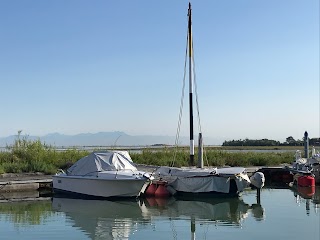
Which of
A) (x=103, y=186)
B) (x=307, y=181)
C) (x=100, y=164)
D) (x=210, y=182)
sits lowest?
(x=307, y=181)

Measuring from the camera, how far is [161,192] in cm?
2198

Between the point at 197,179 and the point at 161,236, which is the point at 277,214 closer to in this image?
the point at 197,179

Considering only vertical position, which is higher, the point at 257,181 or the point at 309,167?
the point at 309,167

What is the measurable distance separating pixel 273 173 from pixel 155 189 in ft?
36.2

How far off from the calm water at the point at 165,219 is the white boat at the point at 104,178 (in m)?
0.54

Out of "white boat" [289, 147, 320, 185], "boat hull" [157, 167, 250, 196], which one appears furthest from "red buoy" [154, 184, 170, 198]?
"white boat" [289, 147, 320, 185]

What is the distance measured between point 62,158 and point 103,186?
10184 mm

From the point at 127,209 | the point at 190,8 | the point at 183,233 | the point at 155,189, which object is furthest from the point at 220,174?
the point at 190,8

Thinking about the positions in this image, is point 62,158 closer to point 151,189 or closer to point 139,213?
point 151,189

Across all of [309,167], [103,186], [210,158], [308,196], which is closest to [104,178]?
[103,186]

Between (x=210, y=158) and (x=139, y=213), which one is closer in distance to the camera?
(x=139, y=213)

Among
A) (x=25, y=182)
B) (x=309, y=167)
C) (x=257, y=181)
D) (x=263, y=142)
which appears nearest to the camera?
(x=257, y=181)

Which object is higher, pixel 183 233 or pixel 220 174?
pixel 220 174

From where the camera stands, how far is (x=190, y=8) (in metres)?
26.0
